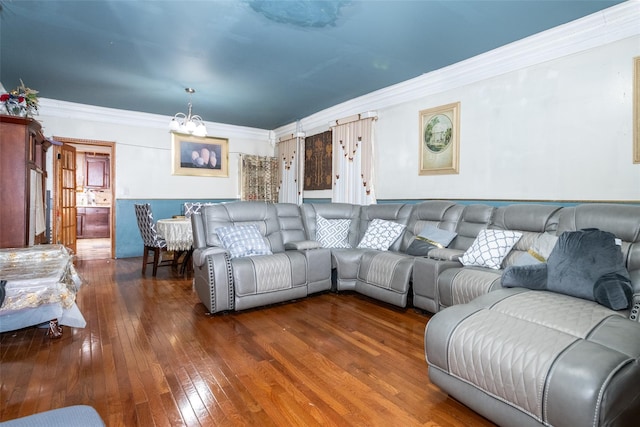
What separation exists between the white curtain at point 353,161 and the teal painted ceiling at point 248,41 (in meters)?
0.62

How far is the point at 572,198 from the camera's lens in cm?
303

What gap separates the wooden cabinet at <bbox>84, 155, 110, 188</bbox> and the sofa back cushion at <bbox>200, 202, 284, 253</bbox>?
7455 mm

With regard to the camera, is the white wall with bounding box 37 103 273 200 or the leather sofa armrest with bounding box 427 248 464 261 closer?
the leather sofa armrest with bounding box 427 248 464 261

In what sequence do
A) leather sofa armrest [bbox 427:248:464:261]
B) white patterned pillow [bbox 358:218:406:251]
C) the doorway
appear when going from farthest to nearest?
the doorway < white patterned pillow [bbox 358:218:406:251] < leather sofa armrest [bbox 427:248:464:261]

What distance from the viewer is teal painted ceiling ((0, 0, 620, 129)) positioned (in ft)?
Result: 8.77

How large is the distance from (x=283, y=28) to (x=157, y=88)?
2564 millimetres

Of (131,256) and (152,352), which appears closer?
(152,352)

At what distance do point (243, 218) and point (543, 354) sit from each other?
297cm

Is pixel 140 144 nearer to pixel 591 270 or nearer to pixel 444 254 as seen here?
pixel 444 254

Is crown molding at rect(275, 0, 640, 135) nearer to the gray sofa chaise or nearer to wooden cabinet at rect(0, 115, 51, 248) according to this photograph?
the gray sofa chaise

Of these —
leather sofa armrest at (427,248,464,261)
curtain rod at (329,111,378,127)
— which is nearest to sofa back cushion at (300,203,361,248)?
leather sofa armrest at (427,248,464,261)

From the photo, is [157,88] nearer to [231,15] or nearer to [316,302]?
[231,15]

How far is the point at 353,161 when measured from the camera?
5277 millimetres

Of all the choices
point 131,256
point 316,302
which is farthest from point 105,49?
point 131,256
